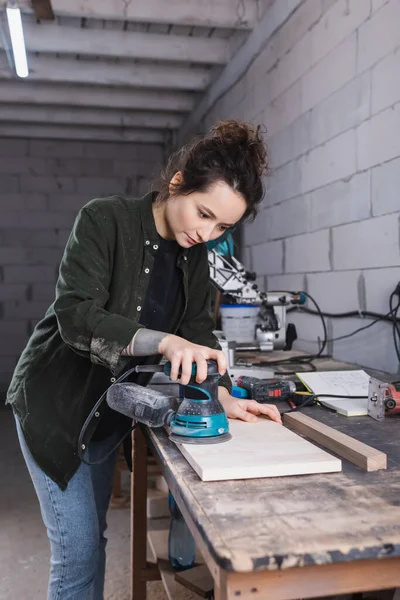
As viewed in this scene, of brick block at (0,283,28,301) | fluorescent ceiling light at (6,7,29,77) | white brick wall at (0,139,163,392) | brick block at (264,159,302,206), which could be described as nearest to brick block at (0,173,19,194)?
white brick wall at (0,139,163,392)

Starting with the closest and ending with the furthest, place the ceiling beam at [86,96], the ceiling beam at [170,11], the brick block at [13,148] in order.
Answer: the ceiling beam at [170,11]
the ceiling beam at [86,96]
the brick block at [13,148]

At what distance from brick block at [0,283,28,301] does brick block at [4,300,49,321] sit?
0.05m

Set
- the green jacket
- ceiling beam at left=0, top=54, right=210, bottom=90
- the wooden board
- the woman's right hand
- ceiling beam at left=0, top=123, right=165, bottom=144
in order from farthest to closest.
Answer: ceiling beam at left=0, top=123, right=165, bottom=144, ceiling beam at left=0, top=54, right=210, bottom=90, the green jacket, the woman's right hand, the wooden board

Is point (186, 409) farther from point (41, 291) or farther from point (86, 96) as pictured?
point (41, 291)

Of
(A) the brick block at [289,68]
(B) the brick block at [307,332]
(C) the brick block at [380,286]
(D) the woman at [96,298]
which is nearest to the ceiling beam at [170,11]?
(A) the brick block at [289,68]

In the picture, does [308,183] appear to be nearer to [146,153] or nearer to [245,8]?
[245,8]

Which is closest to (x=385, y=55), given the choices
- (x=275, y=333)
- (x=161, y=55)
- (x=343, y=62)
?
(x=343, y=62)

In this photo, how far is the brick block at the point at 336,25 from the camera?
234 centimetres

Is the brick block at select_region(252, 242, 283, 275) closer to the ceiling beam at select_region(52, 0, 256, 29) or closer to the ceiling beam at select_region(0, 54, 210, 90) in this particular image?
the ceiling beam at select_region(52, 0, 256, 29)

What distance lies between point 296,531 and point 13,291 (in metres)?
6.02

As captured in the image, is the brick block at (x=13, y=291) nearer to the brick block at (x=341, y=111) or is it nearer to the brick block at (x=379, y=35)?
the brick block at (x=341, y=111)

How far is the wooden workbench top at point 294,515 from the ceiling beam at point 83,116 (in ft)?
16.7

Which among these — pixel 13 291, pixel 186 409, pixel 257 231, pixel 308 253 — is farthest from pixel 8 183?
pixel 186 409

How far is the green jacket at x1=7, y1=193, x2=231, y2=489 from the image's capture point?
1.21m
